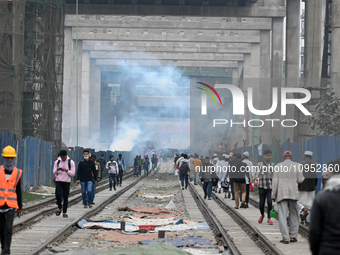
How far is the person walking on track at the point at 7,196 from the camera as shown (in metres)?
9.12

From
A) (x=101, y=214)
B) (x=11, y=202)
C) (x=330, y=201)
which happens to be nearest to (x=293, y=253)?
(x=11, y=202)

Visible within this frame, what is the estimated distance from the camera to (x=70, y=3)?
40312mm

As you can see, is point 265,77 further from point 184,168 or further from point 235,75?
point 235,75

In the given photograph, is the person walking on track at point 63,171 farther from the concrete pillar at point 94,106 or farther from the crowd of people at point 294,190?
the concrete pillar at point 94,106

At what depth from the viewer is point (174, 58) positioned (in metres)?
63.2

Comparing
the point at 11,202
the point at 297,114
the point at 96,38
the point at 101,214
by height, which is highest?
the point at 96,38

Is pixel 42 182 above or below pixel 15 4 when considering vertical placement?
below

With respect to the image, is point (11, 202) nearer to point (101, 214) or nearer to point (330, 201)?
point (330, 201)

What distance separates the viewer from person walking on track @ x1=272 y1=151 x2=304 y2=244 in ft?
37.8

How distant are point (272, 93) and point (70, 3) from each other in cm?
1652

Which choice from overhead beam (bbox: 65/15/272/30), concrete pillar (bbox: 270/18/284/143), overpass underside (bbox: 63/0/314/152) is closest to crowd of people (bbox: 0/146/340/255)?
overpass underside (bbox: 63/0/314/152)

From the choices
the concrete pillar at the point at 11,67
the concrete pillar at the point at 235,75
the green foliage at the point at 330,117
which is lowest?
the green foliage at the point at 330,117

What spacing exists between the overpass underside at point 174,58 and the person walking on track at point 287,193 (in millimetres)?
27976

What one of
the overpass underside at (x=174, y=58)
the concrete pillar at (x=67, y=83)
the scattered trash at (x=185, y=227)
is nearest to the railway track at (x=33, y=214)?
the scattered trash at (x=185, y=227)
